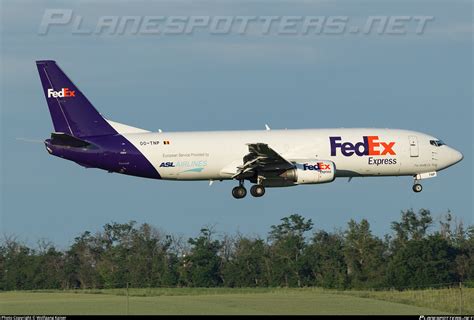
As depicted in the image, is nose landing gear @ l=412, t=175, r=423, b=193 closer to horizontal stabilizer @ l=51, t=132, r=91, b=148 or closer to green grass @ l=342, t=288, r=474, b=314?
green grass @ l=342, t=288, r=474, b=314

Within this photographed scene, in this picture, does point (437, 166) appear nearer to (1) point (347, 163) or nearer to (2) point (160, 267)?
(1) point (347, 163)

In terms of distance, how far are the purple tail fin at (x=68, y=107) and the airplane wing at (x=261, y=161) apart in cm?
864

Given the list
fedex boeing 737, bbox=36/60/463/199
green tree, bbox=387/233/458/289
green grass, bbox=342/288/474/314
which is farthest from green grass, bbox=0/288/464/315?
green tree, bbox=387/233/458/289

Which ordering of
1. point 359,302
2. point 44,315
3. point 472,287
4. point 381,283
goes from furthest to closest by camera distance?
point 381,283 → point 472,287 → point 359,302 → point 44,315

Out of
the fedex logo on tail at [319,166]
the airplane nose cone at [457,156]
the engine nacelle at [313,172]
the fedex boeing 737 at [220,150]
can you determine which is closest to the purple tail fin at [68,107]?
the fedex boeing 737 at [220,150]

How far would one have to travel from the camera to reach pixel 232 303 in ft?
185

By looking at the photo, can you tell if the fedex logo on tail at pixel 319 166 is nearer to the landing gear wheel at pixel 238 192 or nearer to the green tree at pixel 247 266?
the landing gear wheel at pixel 238 192

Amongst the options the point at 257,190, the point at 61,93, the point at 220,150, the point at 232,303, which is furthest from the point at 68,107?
the point at 232,303

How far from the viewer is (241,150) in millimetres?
76188

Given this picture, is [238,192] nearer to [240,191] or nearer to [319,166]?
[240,191]

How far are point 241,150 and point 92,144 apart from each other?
9335mm

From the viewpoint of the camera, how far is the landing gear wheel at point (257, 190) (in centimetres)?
7700

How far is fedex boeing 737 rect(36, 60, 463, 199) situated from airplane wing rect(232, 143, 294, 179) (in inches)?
2.4

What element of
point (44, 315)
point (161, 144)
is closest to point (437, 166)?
point (161, 144)
